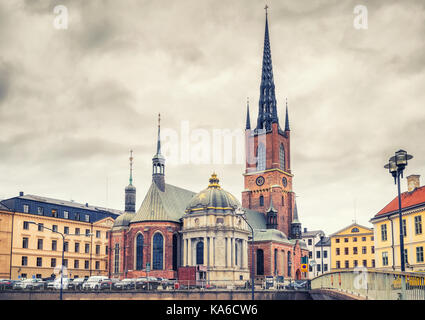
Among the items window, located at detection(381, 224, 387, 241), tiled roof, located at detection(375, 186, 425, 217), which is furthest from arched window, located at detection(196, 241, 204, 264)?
window, located at detection(381, 224, 387, 241)

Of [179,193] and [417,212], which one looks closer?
[417,212]

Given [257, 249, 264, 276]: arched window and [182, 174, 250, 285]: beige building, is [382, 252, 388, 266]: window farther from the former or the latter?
[257, 249, 264, 276]: arched window

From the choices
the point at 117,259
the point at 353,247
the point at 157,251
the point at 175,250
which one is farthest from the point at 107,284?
the point at 353,247

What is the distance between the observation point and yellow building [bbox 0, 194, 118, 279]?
8650 cm

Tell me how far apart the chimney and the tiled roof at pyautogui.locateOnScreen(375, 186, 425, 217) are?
689mm

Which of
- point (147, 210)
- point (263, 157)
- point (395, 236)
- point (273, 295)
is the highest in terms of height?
point (263, 157)

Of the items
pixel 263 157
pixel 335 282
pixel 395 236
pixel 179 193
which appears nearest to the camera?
pixel 335 282

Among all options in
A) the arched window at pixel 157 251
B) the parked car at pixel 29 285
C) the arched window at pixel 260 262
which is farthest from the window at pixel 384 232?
the parked car at pixel 29 285

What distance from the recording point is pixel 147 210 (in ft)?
281

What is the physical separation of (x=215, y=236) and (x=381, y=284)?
182 ft

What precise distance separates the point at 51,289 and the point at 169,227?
2512 cm

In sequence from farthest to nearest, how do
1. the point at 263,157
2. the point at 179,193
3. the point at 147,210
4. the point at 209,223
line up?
the point at 263,157, the point at 179,193, the point at 147,210, the point at 209,223
